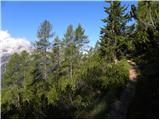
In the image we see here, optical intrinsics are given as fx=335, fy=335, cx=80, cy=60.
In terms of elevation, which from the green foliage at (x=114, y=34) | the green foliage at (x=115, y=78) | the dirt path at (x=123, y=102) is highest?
the green foliage at (x=114, y=34)

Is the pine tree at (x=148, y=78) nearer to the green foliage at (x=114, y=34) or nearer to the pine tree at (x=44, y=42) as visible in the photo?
the green foliage at (x=114, y=34)

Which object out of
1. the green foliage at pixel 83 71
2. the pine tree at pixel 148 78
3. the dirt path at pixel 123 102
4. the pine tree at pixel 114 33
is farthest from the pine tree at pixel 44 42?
the dirt path at pixel 123 102

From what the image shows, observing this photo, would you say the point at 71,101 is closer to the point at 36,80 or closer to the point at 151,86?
the point at 151,86

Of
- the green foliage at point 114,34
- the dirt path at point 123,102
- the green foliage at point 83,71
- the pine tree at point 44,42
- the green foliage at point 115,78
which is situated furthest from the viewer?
the pine tree at point 44,42

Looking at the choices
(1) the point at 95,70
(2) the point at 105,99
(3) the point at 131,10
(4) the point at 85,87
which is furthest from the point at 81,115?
(3) the point at 131,10

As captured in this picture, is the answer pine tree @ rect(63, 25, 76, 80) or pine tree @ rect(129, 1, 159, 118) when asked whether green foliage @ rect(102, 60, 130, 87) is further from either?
pine tree @ rect(63, 25, 76, 80)

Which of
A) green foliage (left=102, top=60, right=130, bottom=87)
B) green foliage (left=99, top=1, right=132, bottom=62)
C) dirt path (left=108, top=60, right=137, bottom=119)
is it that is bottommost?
dirt path (left=108, top=60, right=137, bottom=119)

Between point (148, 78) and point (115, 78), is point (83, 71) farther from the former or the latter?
point (148, 78)

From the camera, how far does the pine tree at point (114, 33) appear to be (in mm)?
40062

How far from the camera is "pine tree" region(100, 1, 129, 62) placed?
40.1 metres

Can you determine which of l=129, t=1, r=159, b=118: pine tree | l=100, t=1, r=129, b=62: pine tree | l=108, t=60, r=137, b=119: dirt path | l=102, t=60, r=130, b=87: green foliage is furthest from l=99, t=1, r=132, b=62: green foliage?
l=108, t=60, r=137, b=119: dirt path

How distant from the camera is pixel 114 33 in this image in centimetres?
4147

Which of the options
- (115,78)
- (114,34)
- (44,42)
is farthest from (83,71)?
(44,42)

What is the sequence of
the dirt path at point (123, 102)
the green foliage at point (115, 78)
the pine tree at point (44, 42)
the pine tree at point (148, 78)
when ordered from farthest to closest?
the pine tree at point (44, 42), the green foliage at point (115, 78), the dirt path at point (123, 102), the pine tree at point (148, 78)
